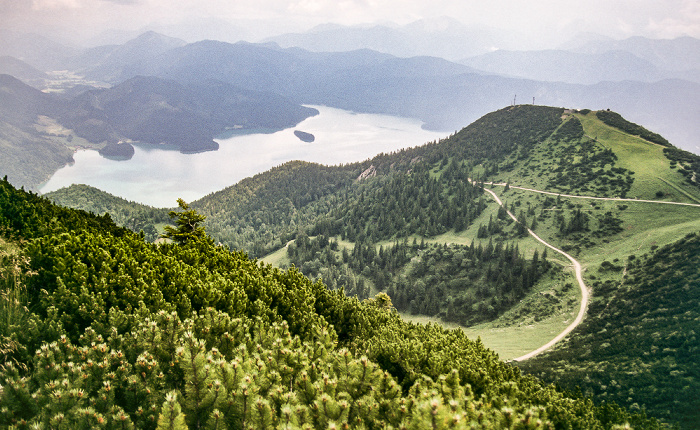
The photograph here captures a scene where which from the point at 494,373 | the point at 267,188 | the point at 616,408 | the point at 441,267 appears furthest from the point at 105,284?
the point at 267,188

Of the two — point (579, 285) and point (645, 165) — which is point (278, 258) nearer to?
point (579, 285)

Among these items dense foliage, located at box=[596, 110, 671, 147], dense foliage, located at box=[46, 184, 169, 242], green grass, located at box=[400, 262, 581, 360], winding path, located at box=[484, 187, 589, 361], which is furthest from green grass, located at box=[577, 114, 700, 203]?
dense foliage, located at box=[46, 184, 169, 242]

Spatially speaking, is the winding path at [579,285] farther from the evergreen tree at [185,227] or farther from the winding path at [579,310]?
the evergreen tree at [185,227]

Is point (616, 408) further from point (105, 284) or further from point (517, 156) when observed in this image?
point (517, 156)

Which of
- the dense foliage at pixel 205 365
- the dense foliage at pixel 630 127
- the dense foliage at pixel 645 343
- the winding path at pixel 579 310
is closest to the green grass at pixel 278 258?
the winding path at pixel 579 310

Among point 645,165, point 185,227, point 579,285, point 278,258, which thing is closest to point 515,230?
point 579,285

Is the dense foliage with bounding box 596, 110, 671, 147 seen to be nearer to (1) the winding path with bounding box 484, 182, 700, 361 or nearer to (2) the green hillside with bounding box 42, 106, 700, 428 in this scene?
(2) the green hillside with bounding box 42, 106, 700, 428
